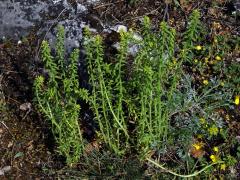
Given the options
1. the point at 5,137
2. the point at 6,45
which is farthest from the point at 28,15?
the point at 5,137

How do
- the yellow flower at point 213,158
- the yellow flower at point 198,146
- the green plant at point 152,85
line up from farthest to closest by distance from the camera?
1. the yellow flower at point 198,146
2. the yellow flower at point 213,158
3. the green plant at point 152,85

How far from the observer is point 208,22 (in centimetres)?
527

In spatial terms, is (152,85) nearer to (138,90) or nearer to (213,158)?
(138,90)

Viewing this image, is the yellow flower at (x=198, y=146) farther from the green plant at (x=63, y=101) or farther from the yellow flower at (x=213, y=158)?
the green plant at (x=63, y=101)

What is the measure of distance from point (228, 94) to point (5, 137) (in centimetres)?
202

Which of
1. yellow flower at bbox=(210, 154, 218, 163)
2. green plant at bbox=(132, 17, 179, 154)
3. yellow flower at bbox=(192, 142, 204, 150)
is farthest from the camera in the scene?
yellow flower at bbox=(192, 142, 204, 150)

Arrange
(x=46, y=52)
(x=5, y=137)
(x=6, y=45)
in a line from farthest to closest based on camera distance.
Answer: (x=6, y=45)
(x=5, y=137)
(x=46, y=52)

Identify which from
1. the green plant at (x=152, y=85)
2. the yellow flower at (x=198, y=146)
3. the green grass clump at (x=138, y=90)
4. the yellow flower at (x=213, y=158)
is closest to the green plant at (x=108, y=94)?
the green grass clump at (x=138, y=90)

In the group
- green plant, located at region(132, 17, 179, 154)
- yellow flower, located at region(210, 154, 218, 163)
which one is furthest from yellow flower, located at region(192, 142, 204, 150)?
green plant, located at region(132, 17, 179, 154)

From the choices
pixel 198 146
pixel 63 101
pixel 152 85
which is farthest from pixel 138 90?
pixel 198 146

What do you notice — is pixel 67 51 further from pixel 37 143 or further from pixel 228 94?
pixel 228 94

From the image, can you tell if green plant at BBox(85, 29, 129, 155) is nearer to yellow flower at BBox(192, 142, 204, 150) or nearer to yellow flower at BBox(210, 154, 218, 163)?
yellow flower at BBox(192, 142, 204, 150)

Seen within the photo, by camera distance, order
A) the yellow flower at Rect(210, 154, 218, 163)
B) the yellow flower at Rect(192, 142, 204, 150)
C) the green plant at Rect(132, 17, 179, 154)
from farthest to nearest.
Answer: the yellow flower at Rect(192, 142, 204, 150) < the yellow flower at Rect(210, 154, 218, 163) < the green plant at Rect(132, 17, 179, 154)

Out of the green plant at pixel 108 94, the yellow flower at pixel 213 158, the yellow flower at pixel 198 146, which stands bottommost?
the yellow flower at pixel 213 158
